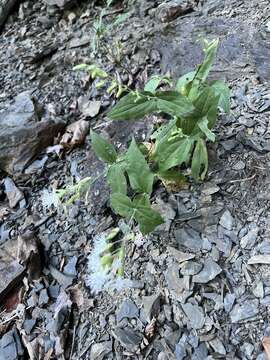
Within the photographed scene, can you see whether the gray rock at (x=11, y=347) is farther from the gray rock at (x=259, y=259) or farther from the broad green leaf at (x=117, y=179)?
the gray rock at (x=259, y=259)

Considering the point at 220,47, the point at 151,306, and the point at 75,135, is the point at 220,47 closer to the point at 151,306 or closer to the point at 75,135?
the point at 75,135

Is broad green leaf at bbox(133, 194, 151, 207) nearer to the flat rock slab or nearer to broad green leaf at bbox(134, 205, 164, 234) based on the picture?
broad green leaf at bbox(134, 205, 164, 234)

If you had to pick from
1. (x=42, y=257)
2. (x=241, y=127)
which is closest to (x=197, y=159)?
(x=241, y=127)

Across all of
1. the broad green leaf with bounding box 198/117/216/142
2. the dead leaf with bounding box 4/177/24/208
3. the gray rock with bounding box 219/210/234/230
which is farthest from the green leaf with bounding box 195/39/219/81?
the dead leaf with bounding box 4/177/24/208

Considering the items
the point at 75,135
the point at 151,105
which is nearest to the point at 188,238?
the point at 151,105

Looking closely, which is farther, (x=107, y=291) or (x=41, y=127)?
(x=41, y=127)

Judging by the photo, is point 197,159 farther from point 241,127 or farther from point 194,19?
point 194,19

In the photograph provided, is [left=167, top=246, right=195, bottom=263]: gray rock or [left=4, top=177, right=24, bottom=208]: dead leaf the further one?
[left=4, top=177, right=24, bottom=208]: dead leaf

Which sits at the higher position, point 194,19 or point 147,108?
point 147,108
